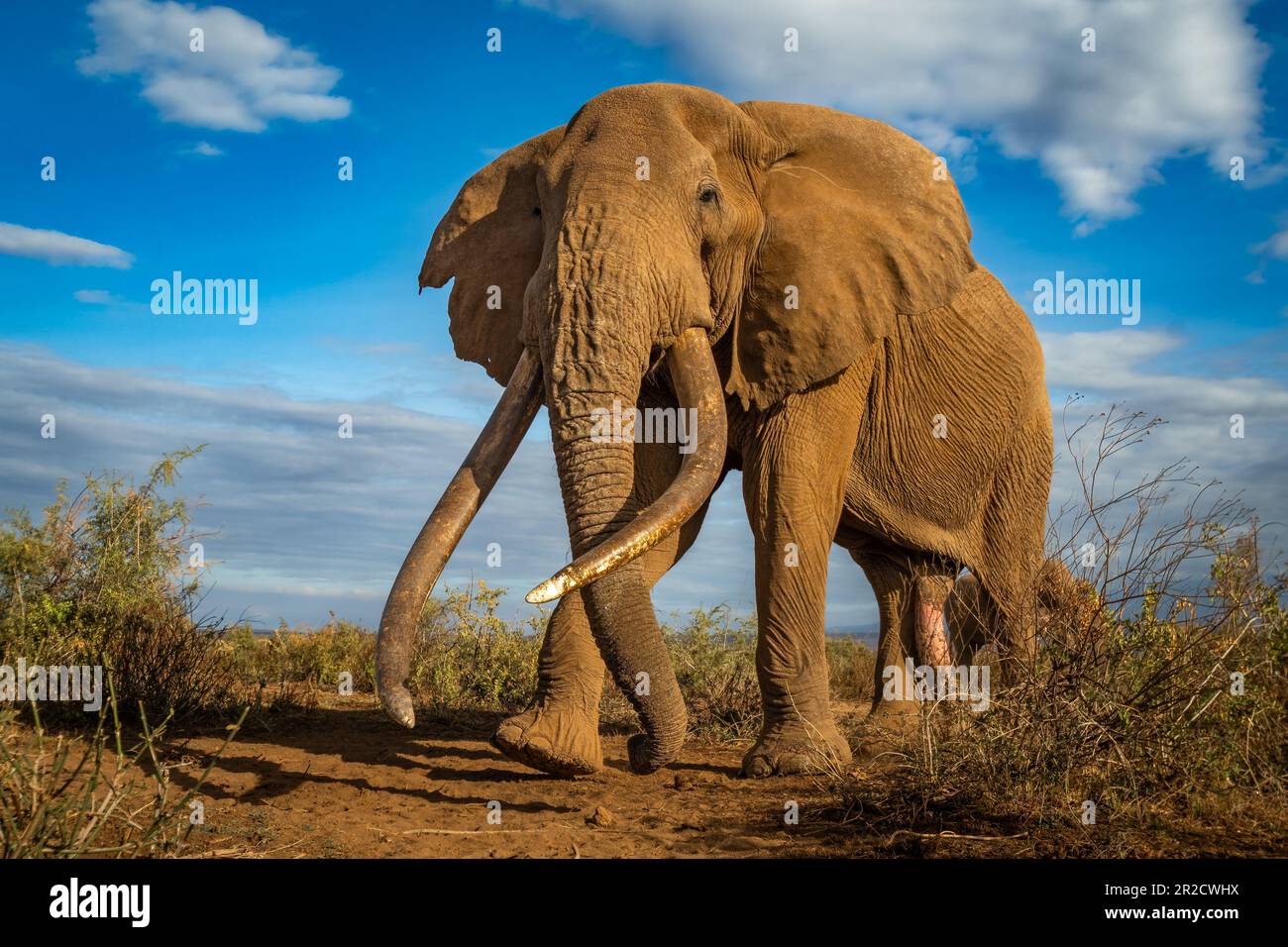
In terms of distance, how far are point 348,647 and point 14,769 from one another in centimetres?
937

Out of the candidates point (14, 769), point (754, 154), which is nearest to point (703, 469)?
point (754, 154)

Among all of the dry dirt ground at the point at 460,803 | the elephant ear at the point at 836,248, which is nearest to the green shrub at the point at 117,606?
the dry dirt ground at the point at 460,803

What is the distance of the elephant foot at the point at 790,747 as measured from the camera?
7.04 m

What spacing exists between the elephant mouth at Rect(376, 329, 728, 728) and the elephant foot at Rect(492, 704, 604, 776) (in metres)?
0.81

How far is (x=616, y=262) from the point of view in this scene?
625 cm

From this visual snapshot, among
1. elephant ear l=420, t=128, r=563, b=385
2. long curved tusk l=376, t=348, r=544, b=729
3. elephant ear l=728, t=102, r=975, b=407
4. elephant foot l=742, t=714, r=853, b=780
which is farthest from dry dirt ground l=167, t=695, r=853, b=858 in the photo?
elephant ear l=420, t=128, r=563, b=385

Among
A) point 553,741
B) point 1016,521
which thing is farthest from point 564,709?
point 1016,521

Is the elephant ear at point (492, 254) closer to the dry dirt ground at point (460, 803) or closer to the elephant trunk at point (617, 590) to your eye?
the elephant trunk at point (617, 590)

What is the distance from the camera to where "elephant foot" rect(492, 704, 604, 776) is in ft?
21.3

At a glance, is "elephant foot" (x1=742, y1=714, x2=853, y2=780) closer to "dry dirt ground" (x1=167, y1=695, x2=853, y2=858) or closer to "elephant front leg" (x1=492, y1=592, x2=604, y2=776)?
"dry dirt ground" (x1=167, y1=695, x2=853, y2=858)

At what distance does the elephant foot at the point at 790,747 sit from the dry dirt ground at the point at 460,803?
136mm

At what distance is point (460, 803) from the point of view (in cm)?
632

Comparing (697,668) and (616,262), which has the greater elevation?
(616,262)
